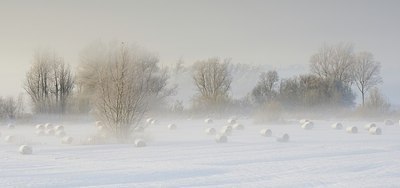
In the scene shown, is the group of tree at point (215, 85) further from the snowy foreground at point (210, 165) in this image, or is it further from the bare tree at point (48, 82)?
the snowy foreground at point (210, 165)

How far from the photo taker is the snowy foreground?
29.1ft

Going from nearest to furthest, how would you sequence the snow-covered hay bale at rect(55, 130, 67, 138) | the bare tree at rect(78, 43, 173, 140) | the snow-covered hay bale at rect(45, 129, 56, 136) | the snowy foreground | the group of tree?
the snowy foreground → the bare tree at rect(78, 43, 173, 140) → the snow-covered hay bale at rect(55, 130, 67, 138) → the snow-covered hay bale at rect(45, 129, 56, 136) → the group of tree

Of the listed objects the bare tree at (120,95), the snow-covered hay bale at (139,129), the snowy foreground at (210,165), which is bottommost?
the snowy foreground at (210,165)

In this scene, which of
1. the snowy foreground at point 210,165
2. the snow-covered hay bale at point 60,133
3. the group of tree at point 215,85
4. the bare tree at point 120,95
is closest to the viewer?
the snowy foreground at point 210,165

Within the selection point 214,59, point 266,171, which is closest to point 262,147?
point 266,171

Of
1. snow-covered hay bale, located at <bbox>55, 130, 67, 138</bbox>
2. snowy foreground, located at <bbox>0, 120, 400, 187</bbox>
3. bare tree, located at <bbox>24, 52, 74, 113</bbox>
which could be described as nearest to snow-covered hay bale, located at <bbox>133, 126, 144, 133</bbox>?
snowy foreground, located at <bbox>0, 120, 400, 187</bbox>

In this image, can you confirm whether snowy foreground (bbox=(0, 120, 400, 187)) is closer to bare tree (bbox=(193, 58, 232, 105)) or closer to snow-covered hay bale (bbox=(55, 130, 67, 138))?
snow-covered hay bale (bbox=(55, 130, 67, 138))

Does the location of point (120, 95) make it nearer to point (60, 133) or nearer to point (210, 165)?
point (60, 133)

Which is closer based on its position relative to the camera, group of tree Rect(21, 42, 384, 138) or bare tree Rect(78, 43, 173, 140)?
bare tree Rect(78, 43, 173, 140)

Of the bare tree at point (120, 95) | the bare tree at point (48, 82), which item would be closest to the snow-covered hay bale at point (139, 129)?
the bare tree at point (120, 95)

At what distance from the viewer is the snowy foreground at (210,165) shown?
29.1 feet

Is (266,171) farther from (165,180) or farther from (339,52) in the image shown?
(339,52)

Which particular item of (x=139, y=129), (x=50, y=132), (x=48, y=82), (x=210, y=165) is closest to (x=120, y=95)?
(x=139, y=129)

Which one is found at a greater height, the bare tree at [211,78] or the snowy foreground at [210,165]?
the bare tree at [211,78]
